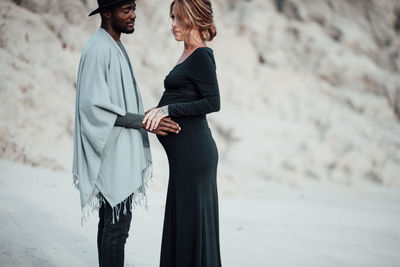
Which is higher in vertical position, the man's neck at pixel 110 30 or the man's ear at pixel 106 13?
the man's ear at pixel 106 13

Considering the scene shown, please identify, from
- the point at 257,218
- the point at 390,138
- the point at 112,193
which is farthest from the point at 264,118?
the point at 112,193

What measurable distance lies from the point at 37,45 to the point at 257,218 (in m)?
4.73

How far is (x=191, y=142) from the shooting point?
246cm

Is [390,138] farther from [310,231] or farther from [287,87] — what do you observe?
[310,231]

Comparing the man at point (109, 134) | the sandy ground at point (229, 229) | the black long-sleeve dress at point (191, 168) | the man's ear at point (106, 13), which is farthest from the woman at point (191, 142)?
the sandy ground at point (229, 229)

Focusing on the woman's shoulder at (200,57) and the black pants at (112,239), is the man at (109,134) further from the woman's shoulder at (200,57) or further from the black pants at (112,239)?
the woman's shoulder at (200,57)

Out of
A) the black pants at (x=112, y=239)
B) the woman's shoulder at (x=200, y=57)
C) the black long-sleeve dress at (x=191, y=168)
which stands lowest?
the black pants at (x=112, y=239)

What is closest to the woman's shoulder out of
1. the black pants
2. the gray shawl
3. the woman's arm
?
the woman's arm

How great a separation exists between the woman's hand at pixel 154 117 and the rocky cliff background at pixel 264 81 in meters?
3.84

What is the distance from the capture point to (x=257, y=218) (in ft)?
17.8

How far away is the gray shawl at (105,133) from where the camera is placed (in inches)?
96.2

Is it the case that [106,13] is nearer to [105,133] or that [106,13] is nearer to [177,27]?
[177,27]

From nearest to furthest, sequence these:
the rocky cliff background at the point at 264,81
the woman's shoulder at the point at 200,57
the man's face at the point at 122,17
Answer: the woman's shoulder at the point at 200,57 < the man's face at the point at 122,17 < the rocky cliff background at the point at 264,81

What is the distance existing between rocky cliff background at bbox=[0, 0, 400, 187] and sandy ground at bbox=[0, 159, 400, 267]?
39.7 inches
